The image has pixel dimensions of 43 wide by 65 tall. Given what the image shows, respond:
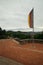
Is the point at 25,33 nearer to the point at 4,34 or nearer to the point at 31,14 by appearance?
the point at 4,34

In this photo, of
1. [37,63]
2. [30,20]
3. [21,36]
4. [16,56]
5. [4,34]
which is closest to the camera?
[37,63]

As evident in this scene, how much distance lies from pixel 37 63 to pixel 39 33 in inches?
716

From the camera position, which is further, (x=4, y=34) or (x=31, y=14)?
(x=4, y=34)

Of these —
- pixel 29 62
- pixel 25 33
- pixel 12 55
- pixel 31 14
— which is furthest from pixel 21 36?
pixel 29 62

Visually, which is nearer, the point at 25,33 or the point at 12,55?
the point at 12,55

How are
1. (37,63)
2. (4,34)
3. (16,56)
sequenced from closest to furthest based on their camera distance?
(37,63) < (16,56) < (4,34)

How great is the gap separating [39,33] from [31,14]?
1162cm

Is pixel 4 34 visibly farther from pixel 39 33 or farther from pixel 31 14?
pixel 31 14

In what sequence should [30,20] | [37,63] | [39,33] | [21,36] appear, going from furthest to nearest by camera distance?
1. [21,36]
2. [39,33]
3. [30,20]
4. [37,63]

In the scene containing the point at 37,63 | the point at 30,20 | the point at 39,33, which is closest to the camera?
the point at 37,63

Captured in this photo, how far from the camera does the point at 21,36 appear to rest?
2833cm

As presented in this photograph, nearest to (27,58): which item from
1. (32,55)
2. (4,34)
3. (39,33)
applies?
(32,55)

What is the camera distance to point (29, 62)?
8805 millimetres

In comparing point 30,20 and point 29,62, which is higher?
point 30,20
